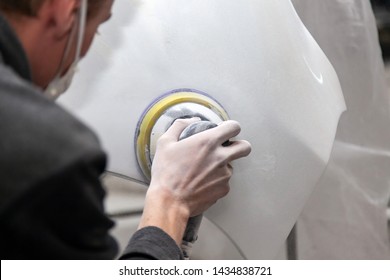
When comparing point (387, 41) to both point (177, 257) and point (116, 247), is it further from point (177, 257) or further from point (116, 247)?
point (116, 247)

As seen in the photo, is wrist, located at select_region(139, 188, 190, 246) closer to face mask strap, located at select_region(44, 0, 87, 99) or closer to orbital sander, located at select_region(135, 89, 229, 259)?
orbital sander, located at select_region(135, 89, 229, 259)

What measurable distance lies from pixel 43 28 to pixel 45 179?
197mm

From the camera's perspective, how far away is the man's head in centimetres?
60

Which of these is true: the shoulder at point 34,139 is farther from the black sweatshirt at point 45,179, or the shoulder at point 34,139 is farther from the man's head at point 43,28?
the man's head at point 43,28

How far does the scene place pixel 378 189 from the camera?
1.17 meters

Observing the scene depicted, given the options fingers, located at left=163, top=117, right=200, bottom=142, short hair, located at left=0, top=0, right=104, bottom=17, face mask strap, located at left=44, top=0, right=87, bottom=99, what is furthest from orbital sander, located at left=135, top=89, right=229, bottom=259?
short hair, located at left=0, top=0, right=104, bottom=17

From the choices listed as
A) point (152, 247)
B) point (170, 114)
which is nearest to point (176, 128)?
point (170, 114)

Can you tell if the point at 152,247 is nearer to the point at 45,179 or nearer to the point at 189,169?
the point at 189,169

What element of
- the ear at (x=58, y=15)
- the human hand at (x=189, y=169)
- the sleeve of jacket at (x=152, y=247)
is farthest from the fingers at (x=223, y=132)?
the ear at (x=58, y=15)

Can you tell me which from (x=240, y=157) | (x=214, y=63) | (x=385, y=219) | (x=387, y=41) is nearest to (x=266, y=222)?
(x=240, y=157)

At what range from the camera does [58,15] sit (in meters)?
0.61

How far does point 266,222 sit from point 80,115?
30cm

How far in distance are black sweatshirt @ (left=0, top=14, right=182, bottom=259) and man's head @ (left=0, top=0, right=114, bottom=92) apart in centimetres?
8
